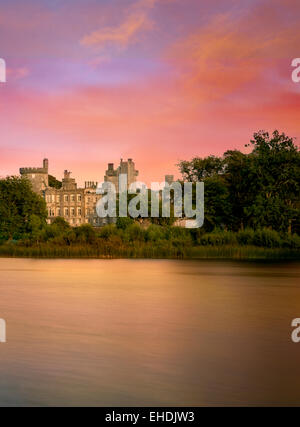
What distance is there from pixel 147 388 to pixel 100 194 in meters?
95.7

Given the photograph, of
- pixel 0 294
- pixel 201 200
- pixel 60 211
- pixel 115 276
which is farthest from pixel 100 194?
pixel 0 294

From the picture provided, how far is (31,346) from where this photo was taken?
51.5 feet

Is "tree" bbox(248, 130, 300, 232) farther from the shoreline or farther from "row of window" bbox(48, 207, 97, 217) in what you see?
"row of window" bbox(48, 207, 97, 217)

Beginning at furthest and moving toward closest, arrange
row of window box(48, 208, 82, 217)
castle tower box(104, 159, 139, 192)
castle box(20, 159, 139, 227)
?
1. row of window box(48, 208, 82, 217)
2. castle box(20, 159, 139, 227)
3. castle tower box(104, 159, 139, 192)

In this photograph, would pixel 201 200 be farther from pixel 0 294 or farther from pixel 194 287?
pixel 0 294

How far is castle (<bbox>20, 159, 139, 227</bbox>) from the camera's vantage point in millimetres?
103812

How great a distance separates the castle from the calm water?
2763 inches

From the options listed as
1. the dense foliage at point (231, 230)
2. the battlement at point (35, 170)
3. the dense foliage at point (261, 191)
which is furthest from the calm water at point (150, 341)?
the battlement at point (35, 170)
